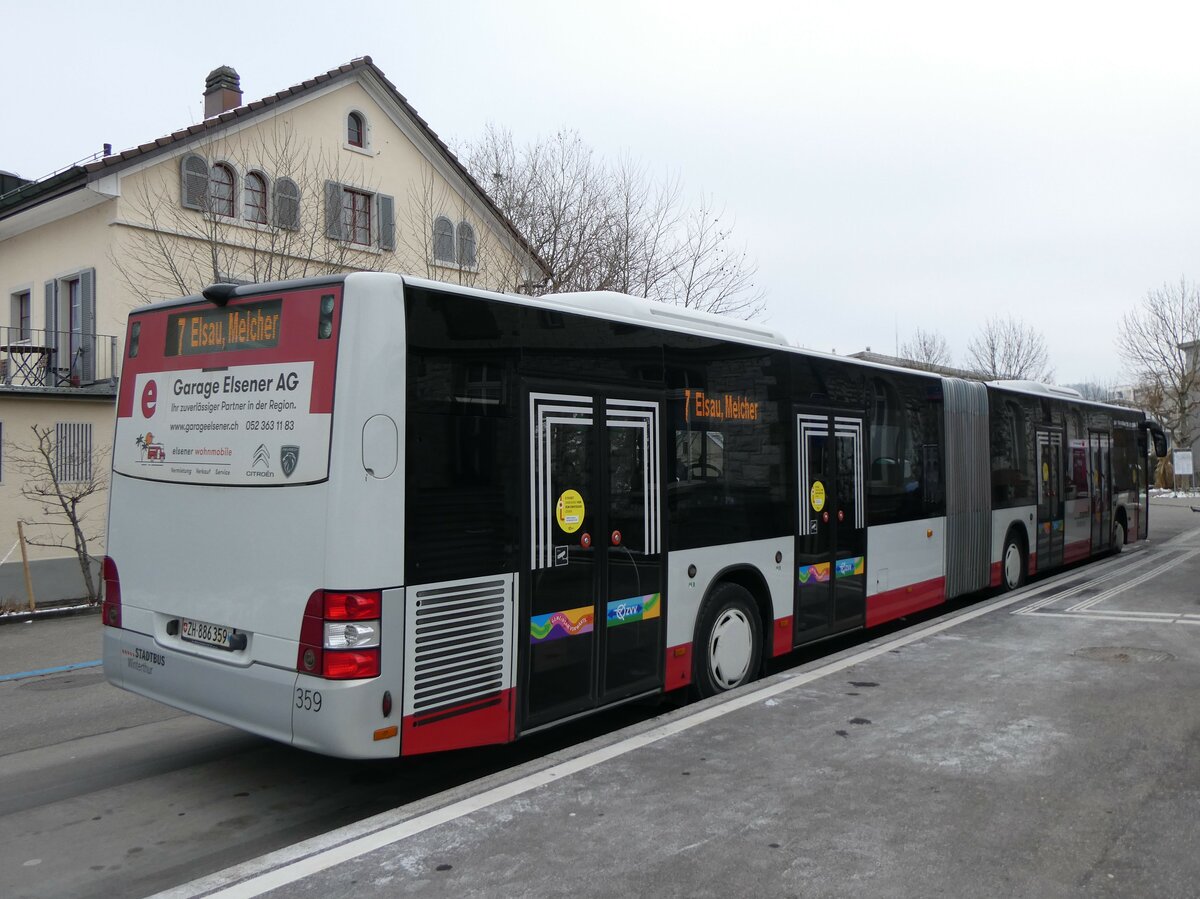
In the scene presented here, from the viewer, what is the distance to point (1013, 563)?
1321 cm

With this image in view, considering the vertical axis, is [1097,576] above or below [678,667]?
below

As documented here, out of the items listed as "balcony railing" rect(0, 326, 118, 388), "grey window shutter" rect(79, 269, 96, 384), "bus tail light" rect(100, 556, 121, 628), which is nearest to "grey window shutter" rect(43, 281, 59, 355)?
"balcony railing" rect(0, 326, 118, 388)

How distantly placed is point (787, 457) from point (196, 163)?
15855 millimetres

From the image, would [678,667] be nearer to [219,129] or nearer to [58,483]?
[58,483]

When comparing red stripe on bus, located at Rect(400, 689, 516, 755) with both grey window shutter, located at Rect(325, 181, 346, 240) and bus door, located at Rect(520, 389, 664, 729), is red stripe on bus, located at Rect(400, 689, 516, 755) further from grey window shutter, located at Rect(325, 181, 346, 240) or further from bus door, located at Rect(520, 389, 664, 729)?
grey window shutter, located at Rect(325, 181, 346, 240)

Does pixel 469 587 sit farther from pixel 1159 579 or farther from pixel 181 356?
pixel 1159 579

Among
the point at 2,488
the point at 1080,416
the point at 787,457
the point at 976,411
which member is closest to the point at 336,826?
the point at 787,457

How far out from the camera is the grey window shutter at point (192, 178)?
1933cm

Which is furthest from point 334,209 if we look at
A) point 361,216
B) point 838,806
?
point 838,806

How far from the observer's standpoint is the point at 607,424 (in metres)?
6.20

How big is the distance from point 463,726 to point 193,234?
16.9m

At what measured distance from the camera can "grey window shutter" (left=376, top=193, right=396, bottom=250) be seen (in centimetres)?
2277

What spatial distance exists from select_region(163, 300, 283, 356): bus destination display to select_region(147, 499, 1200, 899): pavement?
261 cm

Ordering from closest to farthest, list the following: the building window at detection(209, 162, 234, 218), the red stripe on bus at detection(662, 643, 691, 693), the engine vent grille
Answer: the engine vent grille, the red stripe on bus at detection(662, 643, 691, 693), the building window at detection(209, 162, 234, 218)
